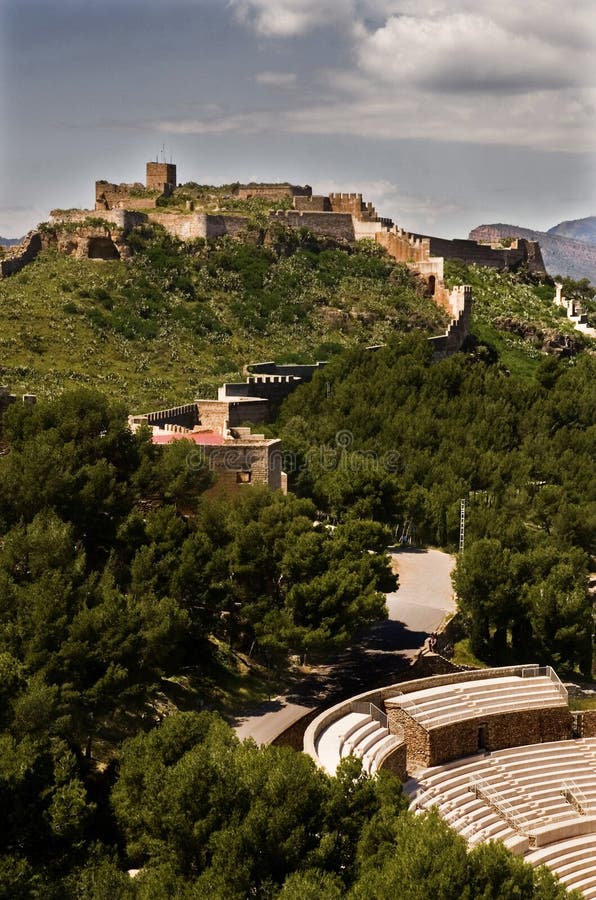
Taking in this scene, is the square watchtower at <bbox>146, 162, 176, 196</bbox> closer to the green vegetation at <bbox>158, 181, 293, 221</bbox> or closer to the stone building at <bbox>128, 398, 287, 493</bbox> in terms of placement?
the green vegetation at <bbox>158, 181, 293, 221</bbox>

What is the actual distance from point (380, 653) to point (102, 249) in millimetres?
30641

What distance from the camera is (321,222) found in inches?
2339

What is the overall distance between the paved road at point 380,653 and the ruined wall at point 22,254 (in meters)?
23.9

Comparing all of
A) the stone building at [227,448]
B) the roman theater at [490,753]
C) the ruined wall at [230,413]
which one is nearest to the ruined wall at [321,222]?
the ruined wall at [230,413]

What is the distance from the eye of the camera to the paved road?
893 inches

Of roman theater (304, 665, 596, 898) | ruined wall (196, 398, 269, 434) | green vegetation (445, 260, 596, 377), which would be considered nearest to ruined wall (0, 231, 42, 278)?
ruined wall (196, 398, 269, 434)

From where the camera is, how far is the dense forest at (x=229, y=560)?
53.0ft

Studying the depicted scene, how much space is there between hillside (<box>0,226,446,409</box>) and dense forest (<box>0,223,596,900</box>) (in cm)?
16

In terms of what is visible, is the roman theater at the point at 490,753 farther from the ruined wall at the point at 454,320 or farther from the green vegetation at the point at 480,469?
the ruined wall at the point at 454,320

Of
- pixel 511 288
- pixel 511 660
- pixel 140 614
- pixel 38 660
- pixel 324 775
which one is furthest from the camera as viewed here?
pixel 511 288

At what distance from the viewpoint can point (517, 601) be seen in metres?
28.5

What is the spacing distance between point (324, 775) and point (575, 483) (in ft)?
75.7

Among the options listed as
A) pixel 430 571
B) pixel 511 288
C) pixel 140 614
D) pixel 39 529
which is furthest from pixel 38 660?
pixel 511 288

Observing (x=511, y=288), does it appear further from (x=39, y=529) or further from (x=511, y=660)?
(x=39, y=529)
